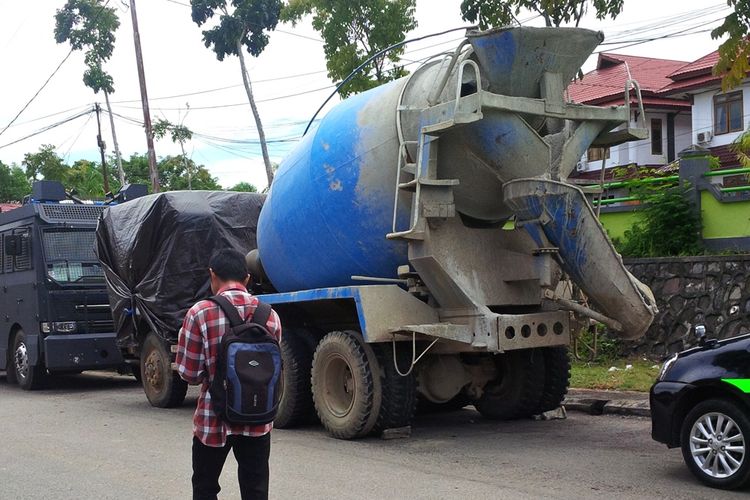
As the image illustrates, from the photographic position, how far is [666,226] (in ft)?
45.1

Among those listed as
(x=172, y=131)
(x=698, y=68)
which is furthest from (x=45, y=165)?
(x=698, y=68)

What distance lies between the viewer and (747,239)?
1265cm

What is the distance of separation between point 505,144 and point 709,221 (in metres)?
6.64

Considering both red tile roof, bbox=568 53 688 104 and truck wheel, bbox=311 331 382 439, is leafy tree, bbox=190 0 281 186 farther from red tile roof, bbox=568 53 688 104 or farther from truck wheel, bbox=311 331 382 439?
truck wheel, bbox=311 331 382 439

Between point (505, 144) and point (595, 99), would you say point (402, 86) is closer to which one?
point (505, 144)

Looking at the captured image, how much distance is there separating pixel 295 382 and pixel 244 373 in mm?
5304

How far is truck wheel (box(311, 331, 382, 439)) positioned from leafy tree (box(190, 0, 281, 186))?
18.3 meters

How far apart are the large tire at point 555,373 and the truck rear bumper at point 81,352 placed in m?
7.02

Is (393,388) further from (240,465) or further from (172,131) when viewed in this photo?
(172,131)

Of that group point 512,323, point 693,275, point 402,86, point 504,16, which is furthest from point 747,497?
point 693,275

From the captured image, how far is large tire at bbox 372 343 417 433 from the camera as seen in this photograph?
27.6 ft

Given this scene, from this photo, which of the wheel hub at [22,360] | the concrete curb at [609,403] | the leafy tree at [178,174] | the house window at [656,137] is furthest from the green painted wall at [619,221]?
the leafy tree at [178,174]

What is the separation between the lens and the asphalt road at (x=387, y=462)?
6555 millimetres

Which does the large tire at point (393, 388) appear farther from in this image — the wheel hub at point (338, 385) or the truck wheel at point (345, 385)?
the wheel hub at point (338, 385)
